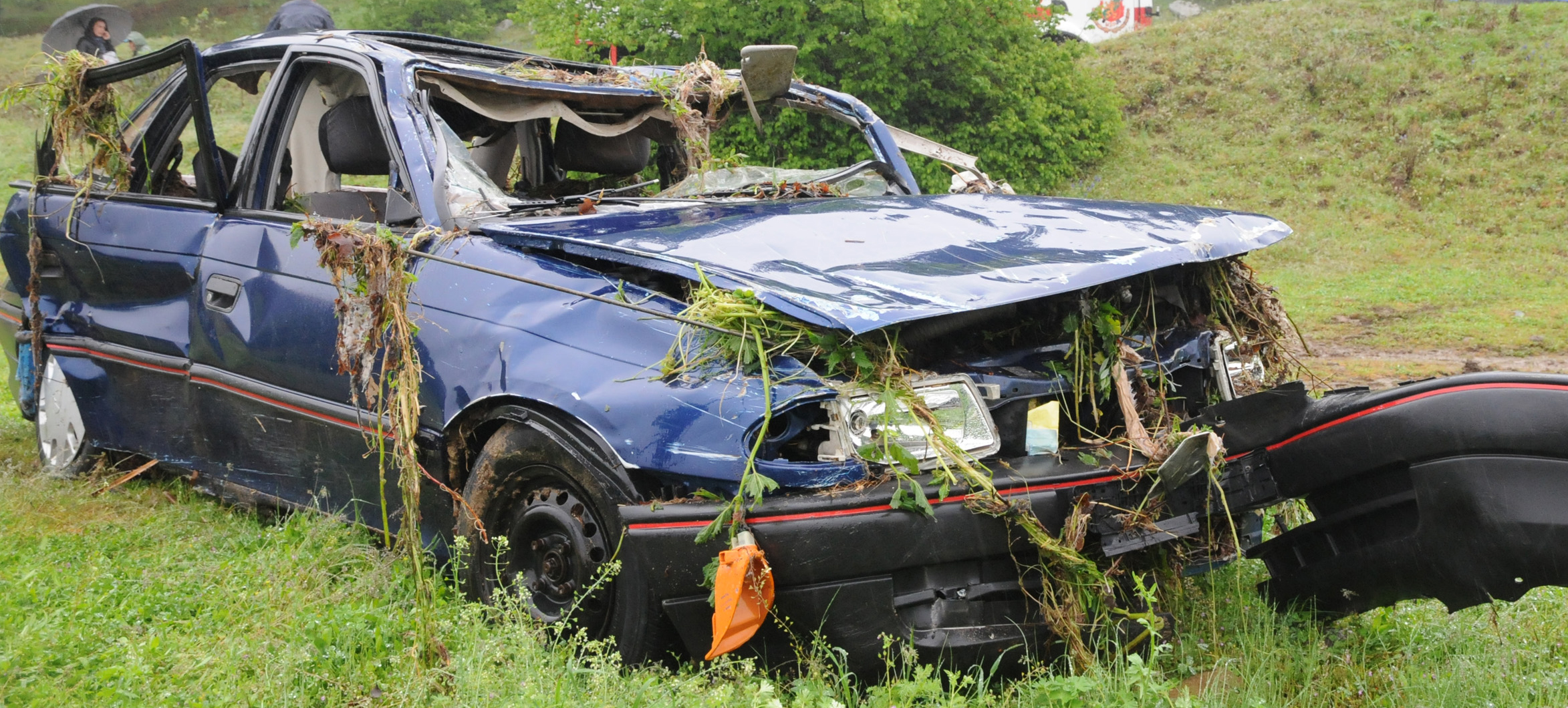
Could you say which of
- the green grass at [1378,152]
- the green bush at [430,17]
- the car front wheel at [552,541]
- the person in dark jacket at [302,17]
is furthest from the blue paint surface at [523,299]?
the green bush at [430,17]

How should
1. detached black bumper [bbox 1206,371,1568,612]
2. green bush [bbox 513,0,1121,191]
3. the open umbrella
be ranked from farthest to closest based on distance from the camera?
green bush [bbox 513,0,1121,191], the open umbrella, detached black bumper [bbox 1206,371,1568,612]

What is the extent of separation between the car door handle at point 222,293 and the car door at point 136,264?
0.13 meters

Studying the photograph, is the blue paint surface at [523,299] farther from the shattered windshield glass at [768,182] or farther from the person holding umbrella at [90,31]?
the person holding umbrella at [90,31]

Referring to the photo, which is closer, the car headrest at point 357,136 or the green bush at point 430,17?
the car headrest at point 357,136

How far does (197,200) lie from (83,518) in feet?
3.92

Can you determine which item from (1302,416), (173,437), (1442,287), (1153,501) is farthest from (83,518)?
(1442,287)

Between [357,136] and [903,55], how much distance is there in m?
10.5

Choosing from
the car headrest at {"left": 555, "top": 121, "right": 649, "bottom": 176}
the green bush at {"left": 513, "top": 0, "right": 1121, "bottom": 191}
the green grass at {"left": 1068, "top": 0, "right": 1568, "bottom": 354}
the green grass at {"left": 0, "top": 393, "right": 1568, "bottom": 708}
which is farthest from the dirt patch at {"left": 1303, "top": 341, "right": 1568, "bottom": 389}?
the green bush at {"left": 513, "top": 0, "right": 1121, "bottom": 191}

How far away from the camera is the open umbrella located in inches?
261

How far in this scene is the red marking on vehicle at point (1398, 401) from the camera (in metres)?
2.31

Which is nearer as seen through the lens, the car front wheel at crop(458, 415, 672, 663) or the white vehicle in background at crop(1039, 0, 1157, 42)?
the car front wheel at crop(458, 415, 672, 663)

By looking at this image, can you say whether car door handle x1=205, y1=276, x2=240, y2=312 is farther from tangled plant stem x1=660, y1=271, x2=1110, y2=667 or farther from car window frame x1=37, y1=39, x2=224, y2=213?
tangled plant stem x1=660, y1=271, x2=1110, y2=667

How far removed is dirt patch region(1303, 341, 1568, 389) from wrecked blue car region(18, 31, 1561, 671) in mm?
3905

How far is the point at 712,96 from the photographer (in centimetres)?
458
